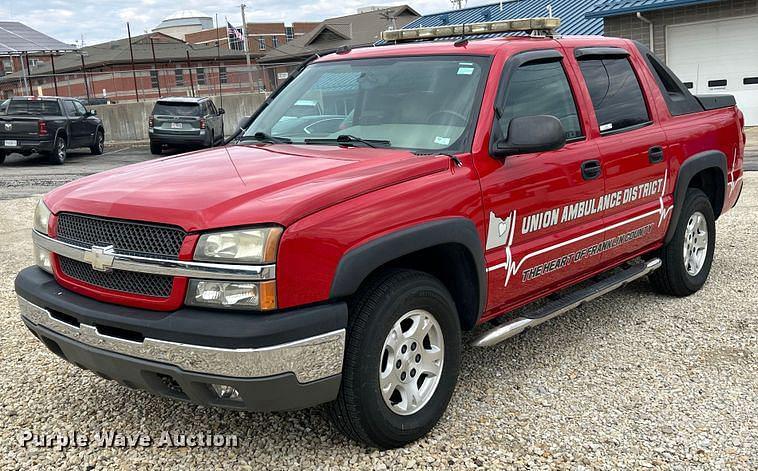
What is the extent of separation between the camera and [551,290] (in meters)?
4.34

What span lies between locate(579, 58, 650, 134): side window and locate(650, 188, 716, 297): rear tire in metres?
0.90

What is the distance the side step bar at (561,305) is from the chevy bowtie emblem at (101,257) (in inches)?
70.8

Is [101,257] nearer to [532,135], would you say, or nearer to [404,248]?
[404,248]

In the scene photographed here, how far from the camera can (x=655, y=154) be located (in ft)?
16.0

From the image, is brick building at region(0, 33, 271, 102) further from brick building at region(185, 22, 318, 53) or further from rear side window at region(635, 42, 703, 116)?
rear side window at region(635, 42, 703, 116)

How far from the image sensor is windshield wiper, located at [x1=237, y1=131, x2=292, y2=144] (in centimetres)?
426

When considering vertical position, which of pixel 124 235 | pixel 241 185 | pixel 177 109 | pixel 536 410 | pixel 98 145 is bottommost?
pixel 536 410

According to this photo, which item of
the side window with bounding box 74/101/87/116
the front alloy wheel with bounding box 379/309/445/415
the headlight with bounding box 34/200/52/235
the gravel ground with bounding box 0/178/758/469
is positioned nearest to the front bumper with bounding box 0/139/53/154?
the side window with bounding box 74/101/87/116

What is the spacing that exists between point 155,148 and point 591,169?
2027 cm

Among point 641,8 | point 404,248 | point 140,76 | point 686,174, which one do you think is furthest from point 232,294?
point 140,76

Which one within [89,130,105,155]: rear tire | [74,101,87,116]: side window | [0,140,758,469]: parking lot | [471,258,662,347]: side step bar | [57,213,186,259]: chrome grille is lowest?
[0,140,758,469]: parking lot

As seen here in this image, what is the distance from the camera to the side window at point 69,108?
2017cm

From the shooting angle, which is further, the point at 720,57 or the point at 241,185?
the point at 720,57

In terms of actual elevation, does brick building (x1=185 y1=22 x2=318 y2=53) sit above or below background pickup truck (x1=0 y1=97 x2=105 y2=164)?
above
